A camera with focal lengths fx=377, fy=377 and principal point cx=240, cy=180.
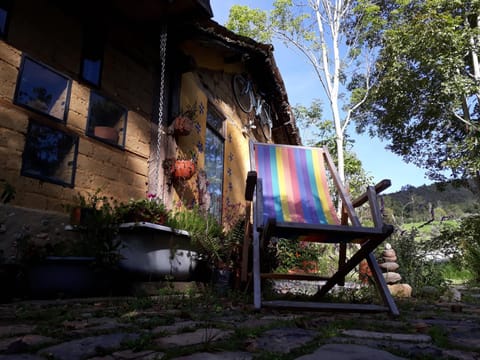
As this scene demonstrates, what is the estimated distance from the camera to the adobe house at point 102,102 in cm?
287

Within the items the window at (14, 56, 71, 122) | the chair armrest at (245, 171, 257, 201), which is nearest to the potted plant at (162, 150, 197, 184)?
the window at (14, 56, 71, 122)

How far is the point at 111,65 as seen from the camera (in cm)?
376

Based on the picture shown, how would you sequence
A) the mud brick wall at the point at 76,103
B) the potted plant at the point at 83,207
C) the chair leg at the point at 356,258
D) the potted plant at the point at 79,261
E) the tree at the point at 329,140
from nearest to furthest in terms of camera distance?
1. the chair leg at the point at 356,258
2. the potted plant at the point at 79,261
3. the mud brick wall at the point at 76,103
4. the potted plant at the point at 83,207
5. the tree at the point at 329,140

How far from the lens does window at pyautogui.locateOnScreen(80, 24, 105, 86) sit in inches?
138

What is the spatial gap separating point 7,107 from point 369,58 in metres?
12.9

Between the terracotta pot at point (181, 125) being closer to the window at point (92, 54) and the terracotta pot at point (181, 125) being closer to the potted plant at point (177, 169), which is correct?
the potted plant at point (177, 169)

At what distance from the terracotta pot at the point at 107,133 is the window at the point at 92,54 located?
0.42 meters

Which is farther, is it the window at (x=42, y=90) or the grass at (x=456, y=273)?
the grass at (x=456, y=273)

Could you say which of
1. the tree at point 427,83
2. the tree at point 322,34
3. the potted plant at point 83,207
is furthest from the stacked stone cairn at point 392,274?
the tree at point 322,34

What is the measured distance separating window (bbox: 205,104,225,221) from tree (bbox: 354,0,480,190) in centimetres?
686

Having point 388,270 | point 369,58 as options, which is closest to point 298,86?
point 369,58

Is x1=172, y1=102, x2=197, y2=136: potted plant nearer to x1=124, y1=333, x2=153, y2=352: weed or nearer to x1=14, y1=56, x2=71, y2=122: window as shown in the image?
x1=14, y1=56, x2=71, y2=122: window

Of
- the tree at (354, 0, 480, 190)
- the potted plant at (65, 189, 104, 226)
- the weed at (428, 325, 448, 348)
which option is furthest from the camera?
the tree at (354, 0, 480, 190)

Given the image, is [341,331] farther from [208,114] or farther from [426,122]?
[426,122]
